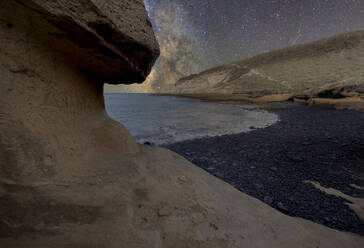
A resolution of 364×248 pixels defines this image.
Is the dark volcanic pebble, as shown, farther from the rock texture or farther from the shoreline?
the shoreline

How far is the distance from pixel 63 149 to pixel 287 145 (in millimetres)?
4646

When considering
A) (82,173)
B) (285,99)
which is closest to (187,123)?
(82,173)

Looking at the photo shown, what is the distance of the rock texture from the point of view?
2.97 feet

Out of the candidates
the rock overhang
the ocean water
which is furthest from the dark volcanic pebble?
the rock overhang

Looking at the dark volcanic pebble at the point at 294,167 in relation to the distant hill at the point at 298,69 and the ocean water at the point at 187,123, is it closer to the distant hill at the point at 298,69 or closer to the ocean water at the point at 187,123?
the ocean water at the point at 187,123

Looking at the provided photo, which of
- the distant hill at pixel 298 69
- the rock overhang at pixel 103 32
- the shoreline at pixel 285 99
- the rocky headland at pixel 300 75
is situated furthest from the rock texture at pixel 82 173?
the distant hill at pixel 298 69

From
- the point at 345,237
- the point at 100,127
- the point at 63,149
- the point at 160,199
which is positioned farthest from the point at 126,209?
the point at 345,237

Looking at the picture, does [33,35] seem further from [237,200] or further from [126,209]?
[237,200]

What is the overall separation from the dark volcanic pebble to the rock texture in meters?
0.53

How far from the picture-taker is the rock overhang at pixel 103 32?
108cm

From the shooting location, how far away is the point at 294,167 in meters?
2.95

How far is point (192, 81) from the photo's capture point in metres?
41.2

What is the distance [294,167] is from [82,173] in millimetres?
3407

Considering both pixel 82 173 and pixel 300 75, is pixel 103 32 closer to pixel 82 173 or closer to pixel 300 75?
pixel 82 173
